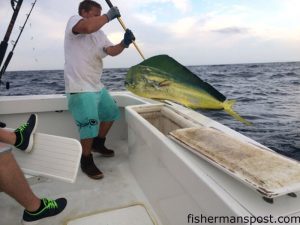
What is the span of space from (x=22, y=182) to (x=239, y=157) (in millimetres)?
1550

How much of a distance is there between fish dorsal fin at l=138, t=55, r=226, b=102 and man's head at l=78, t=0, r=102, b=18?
836mm

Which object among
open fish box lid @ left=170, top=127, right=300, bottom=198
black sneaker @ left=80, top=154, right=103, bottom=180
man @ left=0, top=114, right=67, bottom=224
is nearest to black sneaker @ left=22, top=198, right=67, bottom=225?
man @ left=0, top=114, right=67, bottom=224

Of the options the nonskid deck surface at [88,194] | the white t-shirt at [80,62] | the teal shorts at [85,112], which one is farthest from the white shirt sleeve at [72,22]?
the nonskid deck surface at [88,194]

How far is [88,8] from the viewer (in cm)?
304

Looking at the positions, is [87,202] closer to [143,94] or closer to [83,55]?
[143,94]

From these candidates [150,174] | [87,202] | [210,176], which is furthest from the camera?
[87,202]

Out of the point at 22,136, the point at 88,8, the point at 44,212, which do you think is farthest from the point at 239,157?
the point at 88,8

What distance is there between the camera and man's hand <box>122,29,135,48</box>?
3.16m

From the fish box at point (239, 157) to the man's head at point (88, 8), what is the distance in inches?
51.3

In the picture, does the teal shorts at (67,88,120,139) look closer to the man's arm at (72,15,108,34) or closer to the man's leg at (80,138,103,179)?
the man's leg at (80,138,103,179)

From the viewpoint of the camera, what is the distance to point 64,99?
12.5 ft

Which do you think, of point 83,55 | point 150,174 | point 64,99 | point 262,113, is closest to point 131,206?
point 150,174

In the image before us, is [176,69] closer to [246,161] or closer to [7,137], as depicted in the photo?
[246,161]

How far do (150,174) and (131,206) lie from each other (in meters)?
0.32
